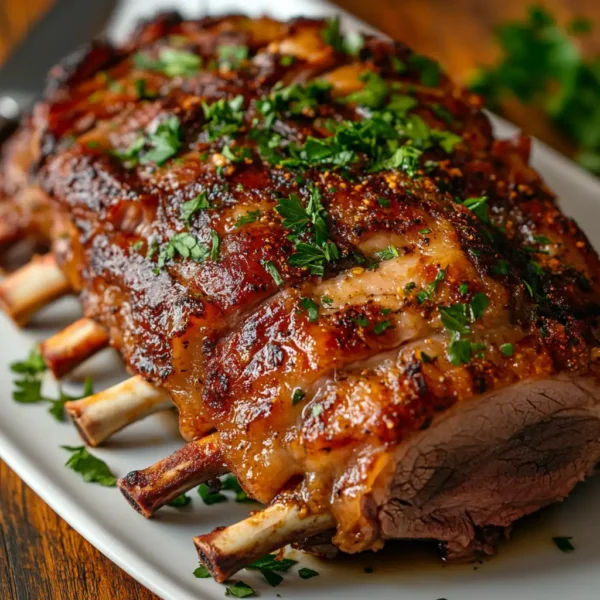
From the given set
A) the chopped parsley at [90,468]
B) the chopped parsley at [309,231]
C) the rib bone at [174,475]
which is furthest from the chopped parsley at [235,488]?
the chopped parsley at [309,231]

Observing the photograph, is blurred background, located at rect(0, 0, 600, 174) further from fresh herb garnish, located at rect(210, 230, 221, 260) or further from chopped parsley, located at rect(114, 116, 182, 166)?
fresh herb garnish, located at rect(210, 230, 221, 260)

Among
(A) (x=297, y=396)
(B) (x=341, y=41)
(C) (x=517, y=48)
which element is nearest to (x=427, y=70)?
(B) (x=341, y=41)

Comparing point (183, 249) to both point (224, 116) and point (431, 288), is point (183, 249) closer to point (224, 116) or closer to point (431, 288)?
point (224, 116)

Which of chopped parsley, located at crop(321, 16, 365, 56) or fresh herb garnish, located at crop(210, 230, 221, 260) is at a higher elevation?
chopped parsley, located at crop(321, 16, 365, 56)

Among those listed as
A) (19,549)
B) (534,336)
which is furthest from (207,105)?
(19,549)

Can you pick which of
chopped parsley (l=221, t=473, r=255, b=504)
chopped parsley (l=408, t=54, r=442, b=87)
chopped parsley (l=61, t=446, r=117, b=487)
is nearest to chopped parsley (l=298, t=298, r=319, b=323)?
chopped parsley (l=221, t=473, r=255, b=504)

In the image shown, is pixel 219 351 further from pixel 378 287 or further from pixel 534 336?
pixel 534 336
